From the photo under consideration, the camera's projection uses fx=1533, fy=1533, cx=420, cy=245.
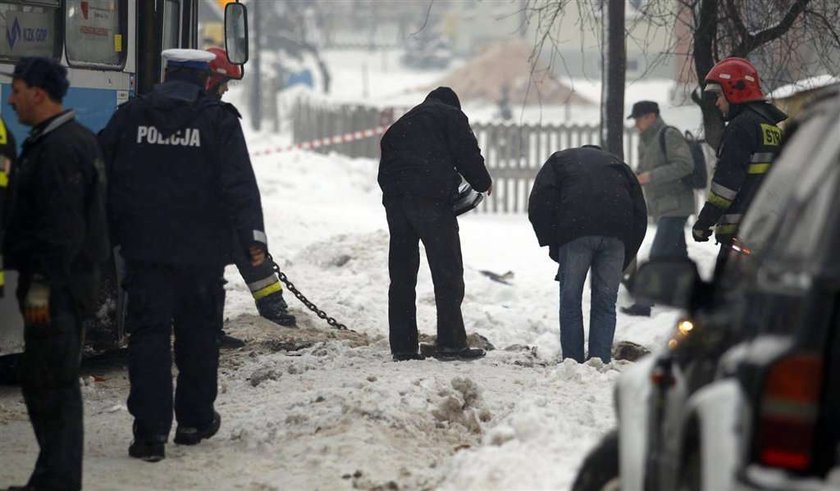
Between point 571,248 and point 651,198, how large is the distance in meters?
3.75

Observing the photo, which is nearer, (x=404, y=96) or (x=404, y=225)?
(x=404, y=225)

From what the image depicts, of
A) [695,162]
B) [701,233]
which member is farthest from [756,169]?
[695,162]

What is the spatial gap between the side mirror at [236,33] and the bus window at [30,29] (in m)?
1.50

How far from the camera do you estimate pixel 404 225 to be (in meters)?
9.84

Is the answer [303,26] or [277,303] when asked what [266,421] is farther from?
[303,26]

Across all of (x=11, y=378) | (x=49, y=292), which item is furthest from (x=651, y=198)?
(x=49, y=292)

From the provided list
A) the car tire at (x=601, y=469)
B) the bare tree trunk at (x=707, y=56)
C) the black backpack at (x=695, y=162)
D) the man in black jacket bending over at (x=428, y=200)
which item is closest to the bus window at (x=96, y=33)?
the man in black jacket bending over at (x=428, y=200)

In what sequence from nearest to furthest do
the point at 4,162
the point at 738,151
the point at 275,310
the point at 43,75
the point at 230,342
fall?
1. the point at 43,75
2. the point at 4,162
3. the point at 738,151
4. the point at 230,342
5. the point at 275,310

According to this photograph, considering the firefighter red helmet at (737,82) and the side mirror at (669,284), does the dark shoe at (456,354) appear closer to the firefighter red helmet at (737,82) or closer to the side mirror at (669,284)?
the firefighter red helmet at (737,82)

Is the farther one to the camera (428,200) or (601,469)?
(428,200)

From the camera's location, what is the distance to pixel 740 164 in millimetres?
8992

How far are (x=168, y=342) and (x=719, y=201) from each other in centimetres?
353

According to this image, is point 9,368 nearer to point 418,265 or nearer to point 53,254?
point 418,265

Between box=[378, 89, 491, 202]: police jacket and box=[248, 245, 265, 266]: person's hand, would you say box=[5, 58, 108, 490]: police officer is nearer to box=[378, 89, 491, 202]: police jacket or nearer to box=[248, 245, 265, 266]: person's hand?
box=[248, 245, 265, 266]: person's hand
